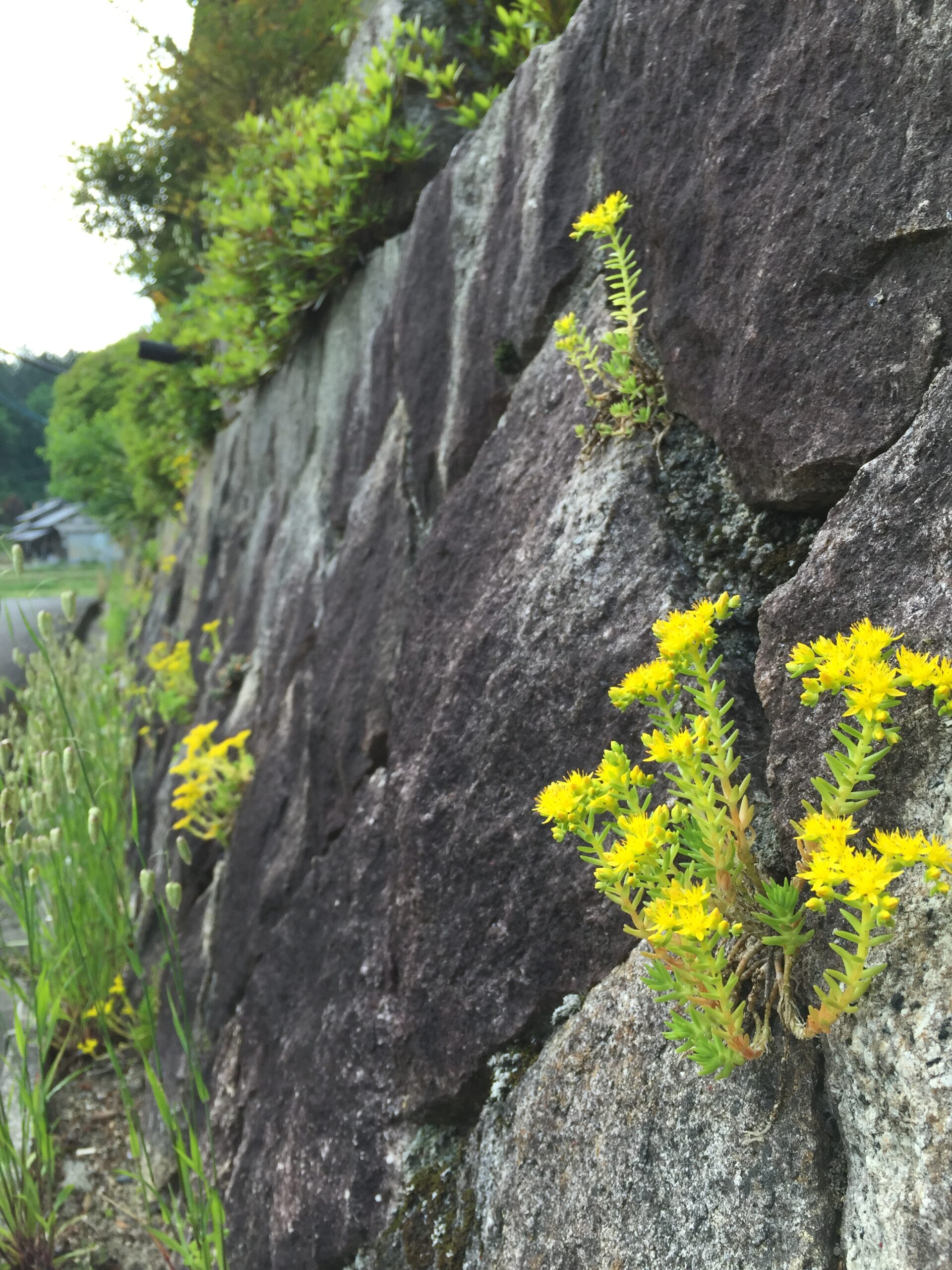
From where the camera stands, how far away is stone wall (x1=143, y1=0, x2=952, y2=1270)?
1.09 m

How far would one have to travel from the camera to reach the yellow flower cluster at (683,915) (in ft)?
3.23

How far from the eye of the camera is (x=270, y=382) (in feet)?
15.7

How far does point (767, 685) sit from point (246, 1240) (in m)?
1.96

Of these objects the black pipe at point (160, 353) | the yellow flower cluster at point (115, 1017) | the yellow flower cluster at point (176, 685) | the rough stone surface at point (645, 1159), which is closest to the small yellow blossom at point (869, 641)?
the rough stone surface at point (645, 1159)

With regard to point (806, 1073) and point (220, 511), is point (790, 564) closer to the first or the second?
point (806, 1073)

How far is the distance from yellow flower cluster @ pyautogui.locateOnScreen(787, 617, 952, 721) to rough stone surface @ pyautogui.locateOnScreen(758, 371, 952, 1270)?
0.26ft

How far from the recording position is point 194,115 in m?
7.38

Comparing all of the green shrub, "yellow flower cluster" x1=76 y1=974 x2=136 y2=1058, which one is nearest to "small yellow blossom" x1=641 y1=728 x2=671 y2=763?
the green shrub

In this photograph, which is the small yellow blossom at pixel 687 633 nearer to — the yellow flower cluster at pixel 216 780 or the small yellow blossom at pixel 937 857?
the small yellow blossom at pixel 937 857

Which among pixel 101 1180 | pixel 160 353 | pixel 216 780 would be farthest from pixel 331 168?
pixel 101 1180

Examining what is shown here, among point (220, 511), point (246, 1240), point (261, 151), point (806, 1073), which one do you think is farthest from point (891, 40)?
point (220, 511)

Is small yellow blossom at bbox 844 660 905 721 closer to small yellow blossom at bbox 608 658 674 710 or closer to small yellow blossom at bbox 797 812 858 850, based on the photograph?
small yellow blossom at bbox 797 812 858 850

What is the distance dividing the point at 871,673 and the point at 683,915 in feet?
1.10

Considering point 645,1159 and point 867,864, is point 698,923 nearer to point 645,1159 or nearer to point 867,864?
point 867,864
